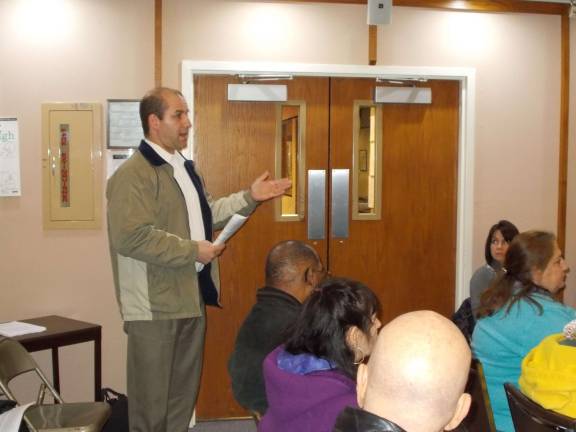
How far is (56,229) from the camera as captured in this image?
3.50 m

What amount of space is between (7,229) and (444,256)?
2.51 m

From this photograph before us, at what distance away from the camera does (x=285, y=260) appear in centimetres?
210

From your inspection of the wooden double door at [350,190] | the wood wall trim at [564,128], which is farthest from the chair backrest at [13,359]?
the wood wall trim at [564,128]

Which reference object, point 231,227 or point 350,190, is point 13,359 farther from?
point 350,190

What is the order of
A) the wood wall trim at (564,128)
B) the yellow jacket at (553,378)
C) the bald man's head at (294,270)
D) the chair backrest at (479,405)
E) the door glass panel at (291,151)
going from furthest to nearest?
1. the wood wall trim at (564,128)
2. the door glass panel at (291,151)
3. the bald man's head at (294,270)
4. the chair backrest at (479,405)
5. the yellow jacket at (553,378)

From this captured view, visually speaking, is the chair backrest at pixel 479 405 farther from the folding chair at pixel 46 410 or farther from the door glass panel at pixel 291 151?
the door glass panel at pixel 291 151

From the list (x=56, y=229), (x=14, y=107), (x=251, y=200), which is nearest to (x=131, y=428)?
(x=251, y=200)

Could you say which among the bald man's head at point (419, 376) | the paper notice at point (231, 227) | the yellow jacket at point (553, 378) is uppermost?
the paper notice at point (231, 227)

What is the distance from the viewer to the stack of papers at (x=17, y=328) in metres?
3.04

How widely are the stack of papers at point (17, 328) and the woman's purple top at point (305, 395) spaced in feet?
6.34

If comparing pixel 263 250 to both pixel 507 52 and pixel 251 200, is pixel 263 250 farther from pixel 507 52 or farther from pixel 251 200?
pixel 507 52

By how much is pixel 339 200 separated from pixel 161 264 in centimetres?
158

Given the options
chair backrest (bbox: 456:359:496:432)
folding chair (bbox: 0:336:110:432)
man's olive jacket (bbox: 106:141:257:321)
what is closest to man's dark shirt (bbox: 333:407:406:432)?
chair backrest (bbox: 456:359:496:432)

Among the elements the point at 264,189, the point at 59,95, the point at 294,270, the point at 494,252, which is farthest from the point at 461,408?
the point at 59,95
